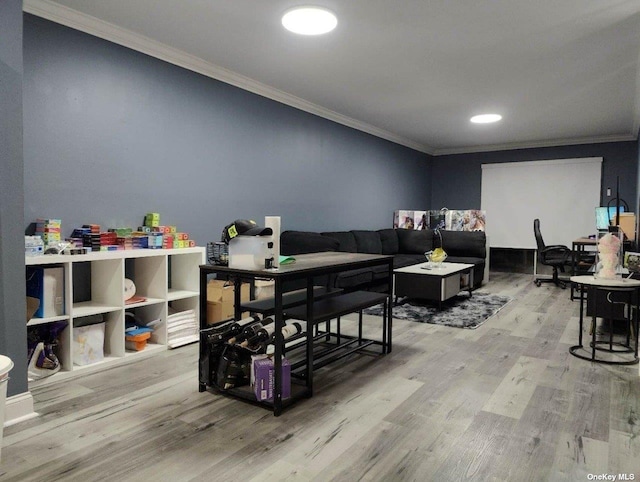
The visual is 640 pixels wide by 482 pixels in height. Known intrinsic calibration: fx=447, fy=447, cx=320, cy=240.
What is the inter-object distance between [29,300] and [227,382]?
1.27 m

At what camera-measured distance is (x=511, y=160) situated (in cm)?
829

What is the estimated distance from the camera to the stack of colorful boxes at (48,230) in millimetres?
2853

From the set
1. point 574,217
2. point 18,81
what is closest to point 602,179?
point 574,217

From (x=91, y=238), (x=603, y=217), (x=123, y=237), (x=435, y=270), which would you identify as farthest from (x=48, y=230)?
(x=603, y=217)

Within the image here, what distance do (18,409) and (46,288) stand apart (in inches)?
29.5

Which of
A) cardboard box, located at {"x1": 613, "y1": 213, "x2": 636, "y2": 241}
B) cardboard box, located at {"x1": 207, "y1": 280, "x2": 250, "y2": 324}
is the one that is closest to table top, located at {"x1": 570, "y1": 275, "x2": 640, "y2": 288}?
cardboard box, located at {"x1": 207, "y1": 280, "x2": 250, "y2": 324}

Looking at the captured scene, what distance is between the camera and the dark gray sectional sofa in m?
4.95

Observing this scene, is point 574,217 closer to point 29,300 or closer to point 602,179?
point 602,179

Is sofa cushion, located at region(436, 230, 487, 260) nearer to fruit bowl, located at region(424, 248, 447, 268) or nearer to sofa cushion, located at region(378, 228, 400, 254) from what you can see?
sofa cushion, located at region(378, 228, 400, 254)

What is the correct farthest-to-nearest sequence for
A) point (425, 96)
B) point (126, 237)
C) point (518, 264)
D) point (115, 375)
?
1. point (518, 264)
2. point (425, 96)
3. point (126, 237)
4. point (115, 375)

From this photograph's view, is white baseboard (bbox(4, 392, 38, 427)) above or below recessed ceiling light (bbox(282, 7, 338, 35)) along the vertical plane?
below

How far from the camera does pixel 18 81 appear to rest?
7.42ft

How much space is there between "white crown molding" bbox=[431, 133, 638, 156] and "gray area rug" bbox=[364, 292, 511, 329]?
3.60 meters

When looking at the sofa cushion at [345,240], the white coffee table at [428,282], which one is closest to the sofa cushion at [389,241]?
the sofa cushion at [345,240]
